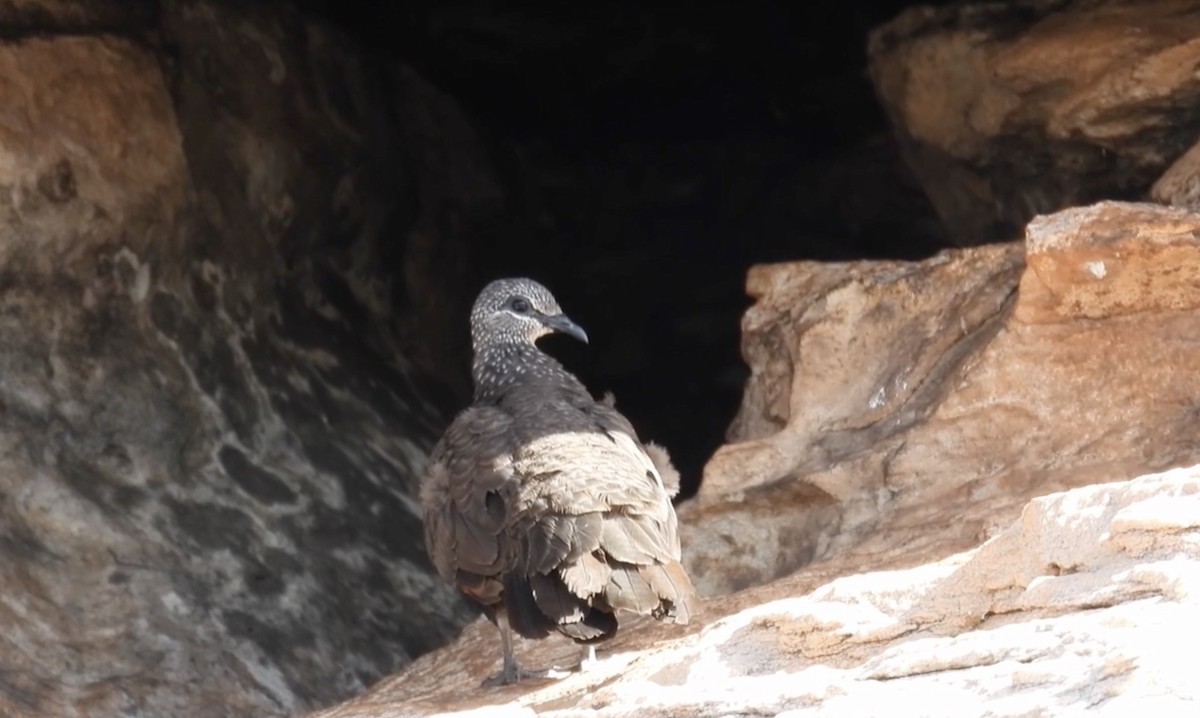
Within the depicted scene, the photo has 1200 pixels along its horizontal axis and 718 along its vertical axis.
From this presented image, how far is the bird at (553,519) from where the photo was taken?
15.9ft

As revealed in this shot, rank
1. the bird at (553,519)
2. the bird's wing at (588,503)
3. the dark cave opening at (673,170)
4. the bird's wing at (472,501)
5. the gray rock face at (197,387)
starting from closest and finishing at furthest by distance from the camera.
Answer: the bird at (553,519)
the bird's wing at (588,503)
the bird's wing at (472,501)
the gray rock face at (197,387)
the dark cave opening at (673,170)

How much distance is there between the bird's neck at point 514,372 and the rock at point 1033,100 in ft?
6.63

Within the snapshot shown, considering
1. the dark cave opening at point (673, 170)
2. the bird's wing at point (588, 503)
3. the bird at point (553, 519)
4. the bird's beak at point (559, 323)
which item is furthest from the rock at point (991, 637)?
the dark cave opening at point (673, 170)

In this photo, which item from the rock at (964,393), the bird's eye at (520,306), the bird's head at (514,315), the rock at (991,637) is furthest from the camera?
the bird's eye at (520,306)

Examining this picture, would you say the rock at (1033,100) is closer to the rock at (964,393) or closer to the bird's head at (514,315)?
the rock at (964,393)

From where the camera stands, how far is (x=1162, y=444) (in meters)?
5.44

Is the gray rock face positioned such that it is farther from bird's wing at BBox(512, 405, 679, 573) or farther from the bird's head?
bird's wing at BBox(512, 405, 679, 573)

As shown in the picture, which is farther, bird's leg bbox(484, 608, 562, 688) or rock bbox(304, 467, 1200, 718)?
bird's leg bbox(484, 608, 562, 688)

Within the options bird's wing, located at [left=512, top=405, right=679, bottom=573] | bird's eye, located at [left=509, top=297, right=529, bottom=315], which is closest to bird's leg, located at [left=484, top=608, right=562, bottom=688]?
bird's wing, located at [left=512, top=405, right=679, bottom=573]

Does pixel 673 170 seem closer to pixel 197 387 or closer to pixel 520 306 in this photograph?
pixel 520 306

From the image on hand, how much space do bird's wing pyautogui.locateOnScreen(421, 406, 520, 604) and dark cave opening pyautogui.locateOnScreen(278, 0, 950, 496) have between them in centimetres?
348

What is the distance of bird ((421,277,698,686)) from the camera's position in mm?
4859

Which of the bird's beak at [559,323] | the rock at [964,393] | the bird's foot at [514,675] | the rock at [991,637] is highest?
the bird's beak at [559,323]

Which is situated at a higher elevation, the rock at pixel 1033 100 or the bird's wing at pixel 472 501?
the rock at pixel 1033 100
